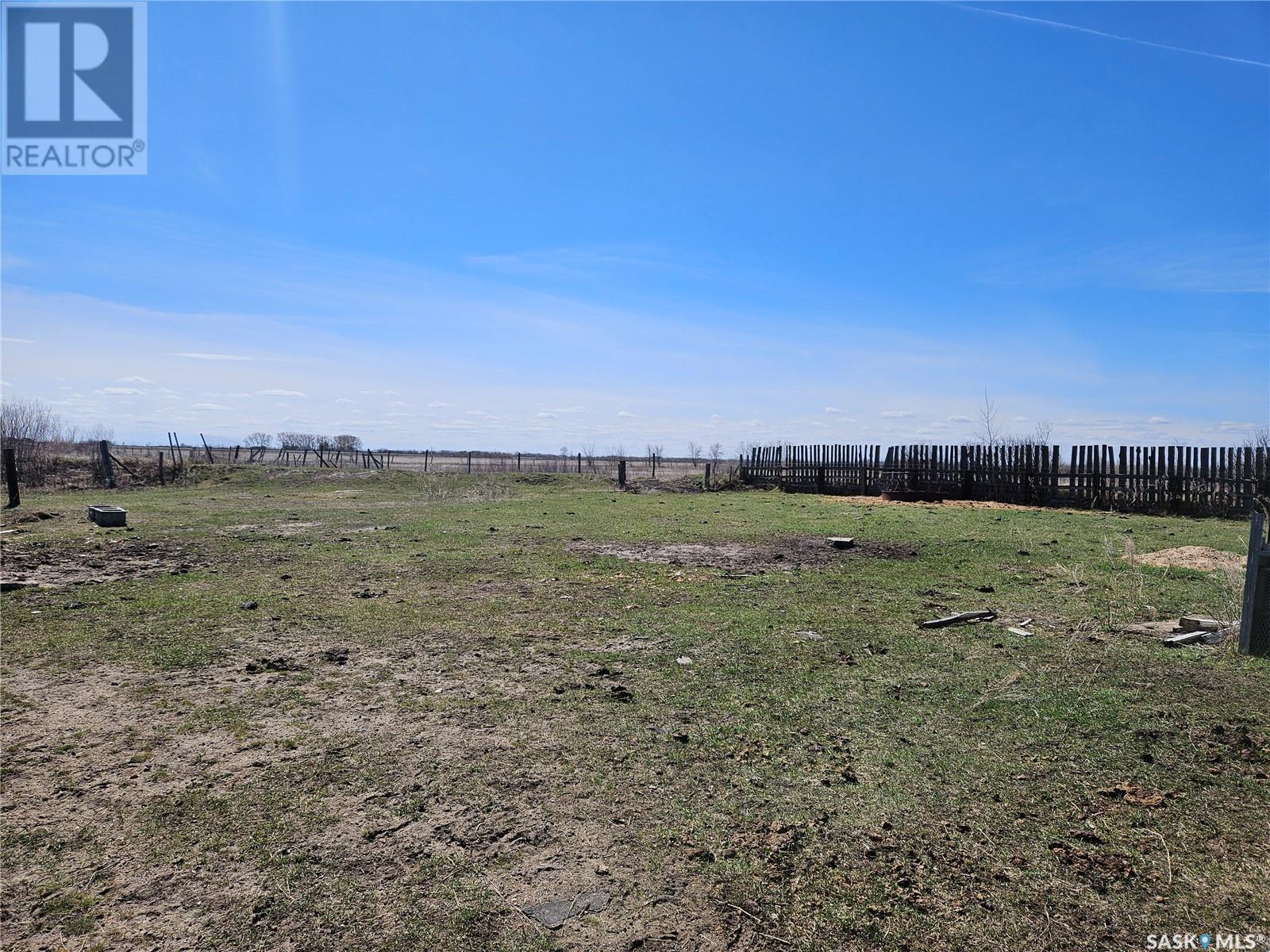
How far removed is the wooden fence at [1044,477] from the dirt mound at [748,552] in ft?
41.5

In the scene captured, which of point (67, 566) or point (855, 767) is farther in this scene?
point (67, 566)

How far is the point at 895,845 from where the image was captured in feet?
9.76

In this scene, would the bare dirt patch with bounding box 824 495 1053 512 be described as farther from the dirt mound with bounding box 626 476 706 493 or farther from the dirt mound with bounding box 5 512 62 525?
the dirt mound with bounding box 5 512 62 525

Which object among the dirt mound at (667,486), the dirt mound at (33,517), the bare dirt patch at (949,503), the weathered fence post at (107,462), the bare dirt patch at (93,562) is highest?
the weathered fence post at (107,462)

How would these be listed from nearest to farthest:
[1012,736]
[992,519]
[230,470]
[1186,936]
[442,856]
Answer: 1. [1186,936]
2. [442,856]
3. [1012,736]
4. [992,519]
5. [230,470]

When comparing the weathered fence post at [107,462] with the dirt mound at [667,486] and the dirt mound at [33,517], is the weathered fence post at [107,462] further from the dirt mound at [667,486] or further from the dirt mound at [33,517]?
the dirt mound at [667,486]

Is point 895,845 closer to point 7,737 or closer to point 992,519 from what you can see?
point 7,737

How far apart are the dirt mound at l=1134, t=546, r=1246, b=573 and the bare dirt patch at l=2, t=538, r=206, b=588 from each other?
540 inches

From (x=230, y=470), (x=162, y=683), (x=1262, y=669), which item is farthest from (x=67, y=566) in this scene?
(x=230, y=470)

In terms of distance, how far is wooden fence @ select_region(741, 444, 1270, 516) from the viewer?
720 inches

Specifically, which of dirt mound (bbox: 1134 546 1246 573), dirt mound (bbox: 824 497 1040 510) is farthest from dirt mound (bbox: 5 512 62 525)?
dirt mound (bbox: 824 497 1040 510)

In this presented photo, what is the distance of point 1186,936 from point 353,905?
3.06 meters

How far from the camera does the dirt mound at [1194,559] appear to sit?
9.12 meters

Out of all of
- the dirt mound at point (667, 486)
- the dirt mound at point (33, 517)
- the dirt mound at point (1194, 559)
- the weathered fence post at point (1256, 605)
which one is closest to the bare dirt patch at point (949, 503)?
the dirt mound at point (667, 486)
